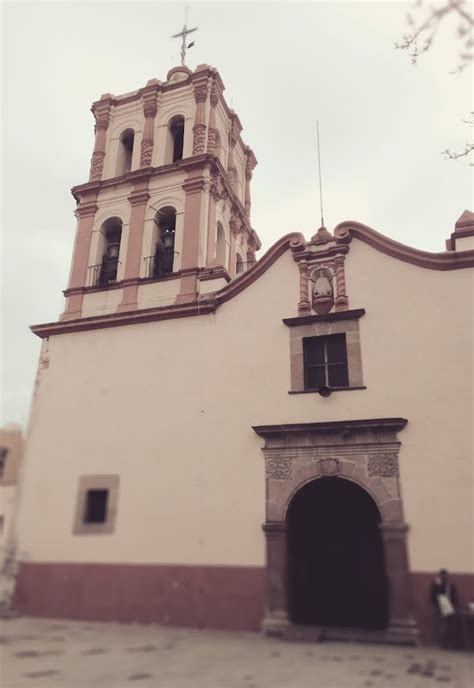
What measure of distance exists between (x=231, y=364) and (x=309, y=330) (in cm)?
186

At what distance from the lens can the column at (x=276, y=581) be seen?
9523 mm

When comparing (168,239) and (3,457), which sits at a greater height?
(168,239)

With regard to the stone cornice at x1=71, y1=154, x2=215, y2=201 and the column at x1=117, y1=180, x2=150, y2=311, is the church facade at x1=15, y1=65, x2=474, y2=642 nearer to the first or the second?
the column at x1=117, y1=180, x2=150, y2=311

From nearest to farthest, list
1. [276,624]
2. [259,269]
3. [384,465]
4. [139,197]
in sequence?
1. [276,624]
2. [384,465]
3. [259,269]
4. [139,197]

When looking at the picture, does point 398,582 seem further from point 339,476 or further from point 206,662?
point 206,662

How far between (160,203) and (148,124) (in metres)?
3.12

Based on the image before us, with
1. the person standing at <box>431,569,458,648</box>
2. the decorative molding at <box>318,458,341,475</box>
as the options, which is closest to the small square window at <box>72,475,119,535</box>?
the decorative molding at <box>318,458,341,475</box>

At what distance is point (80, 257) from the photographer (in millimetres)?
14938

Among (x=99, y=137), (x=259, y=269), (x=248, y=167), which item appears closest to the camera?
(x=259, y=269)

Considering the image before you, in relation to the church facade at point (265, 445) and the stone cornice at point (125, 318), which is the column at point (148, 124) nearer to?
the church facade at point (265, 445)

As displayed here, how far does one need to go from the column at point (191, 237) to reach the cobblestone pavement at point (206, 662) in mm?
7410

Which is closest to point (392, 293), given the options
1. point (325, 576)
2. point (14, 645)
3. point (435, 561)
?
point (435, 561)

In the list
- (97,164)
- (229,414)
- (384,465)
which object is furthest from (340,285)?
(97,164)

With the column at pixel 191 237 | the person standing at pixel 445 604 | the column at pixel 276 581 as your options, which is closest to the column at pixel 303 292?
the column at pixel 191 237
